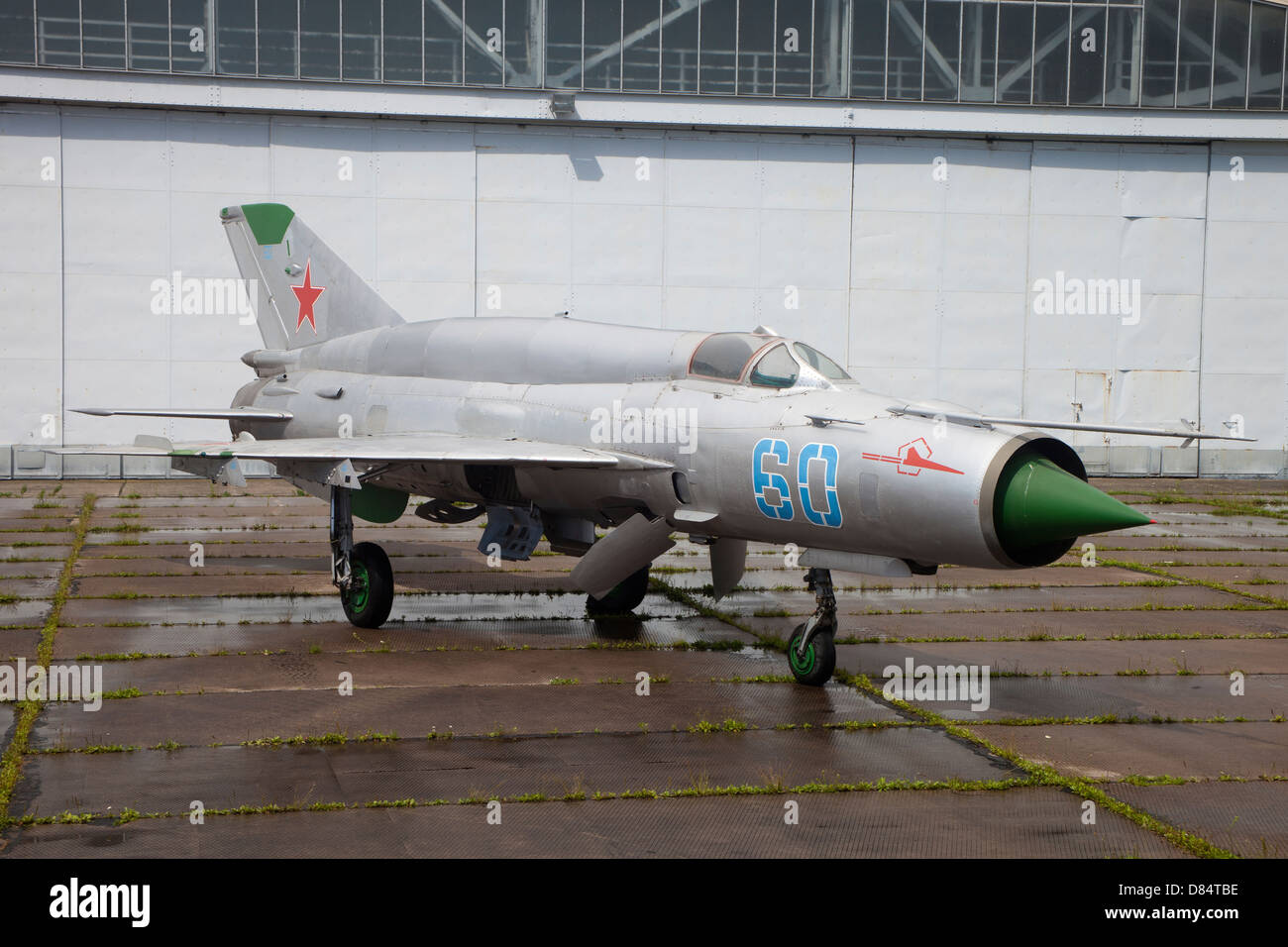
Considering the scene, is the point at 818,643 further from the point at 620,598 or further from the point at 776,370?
the point at 620,598

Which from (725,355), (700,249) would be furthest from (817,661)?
(700,249)

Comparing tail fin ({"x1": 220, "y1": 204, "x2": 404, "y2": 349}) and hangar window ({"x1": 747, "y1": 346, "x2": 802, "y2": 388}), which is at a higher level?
tail fin ({"x1": 220, "y1": 204, "x2": 404, "y2": 349})

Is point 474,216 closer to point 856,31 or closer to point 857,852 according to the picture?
point 856,31

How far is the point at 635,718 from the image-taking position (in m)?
9.07

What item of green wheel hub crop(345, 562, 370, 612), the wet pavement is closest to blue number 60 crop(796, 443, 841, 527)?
the wet pavement

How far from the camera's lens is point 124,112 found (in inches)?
1145

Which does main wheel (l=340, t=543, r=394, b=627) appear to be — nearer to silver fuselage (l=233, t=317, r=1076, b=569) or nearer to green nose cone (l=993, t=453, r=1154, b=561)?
silver fuselage (l=233, t=317, r=1076, b=569)

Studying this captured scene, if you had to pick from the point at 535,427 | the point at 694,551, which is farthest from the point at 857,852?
the point at 694,551

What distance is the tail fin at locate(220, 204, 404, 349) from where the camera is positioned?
15.4 meters

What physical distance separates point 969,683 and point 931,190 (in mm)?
23604

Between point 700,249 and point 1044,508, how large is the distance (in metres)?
23.6

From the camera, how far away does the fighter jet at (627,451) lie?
8773mm

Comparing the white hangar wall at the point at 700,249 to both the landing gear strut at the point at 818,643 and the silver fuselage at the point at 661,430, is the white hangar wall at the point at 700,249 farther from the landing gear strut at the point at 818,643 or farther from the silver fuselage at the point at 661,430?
the landing gear strut at the point at 818,643

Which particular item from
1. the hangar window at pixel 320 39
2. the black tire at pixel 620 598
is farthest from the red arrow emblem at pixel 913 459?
the hangar window at pixel 320 39
